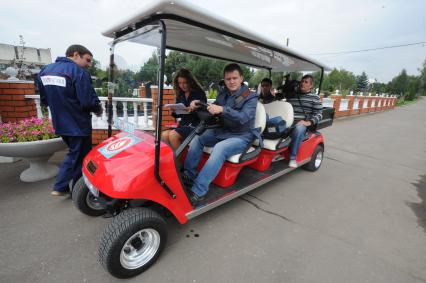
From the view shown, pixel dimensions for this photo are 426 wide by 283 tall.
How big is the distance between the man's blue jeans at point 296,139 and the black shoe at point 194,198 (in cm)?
198

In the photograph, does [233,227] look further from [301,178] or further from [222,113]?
[301,178]

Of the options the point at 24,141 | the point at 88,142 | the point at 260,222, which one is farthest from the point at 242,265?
the point at 24,141

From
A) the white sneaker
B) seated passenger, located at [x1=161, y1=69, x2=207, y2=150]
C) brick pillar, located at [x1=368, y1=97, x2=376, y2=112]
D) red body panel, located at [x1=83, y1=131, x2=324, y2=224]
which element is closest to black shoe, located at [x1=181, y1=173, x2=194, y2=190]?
red body panel, located at [x1=83, y1=131, x2=324, y2=224]

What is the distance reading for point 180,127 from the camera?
3.19 meters

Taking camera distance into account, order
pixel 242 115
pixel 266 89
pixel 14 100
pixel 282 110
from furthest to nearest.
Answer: pixel 266 89
pixel 14 100
pixel 282 110
pixel 242 115

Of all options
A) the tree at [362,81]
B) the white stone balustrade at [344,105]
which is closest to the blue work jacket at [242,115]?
the white stone balustrade at [344,105]

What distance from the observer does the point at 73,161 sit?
288 centimetres

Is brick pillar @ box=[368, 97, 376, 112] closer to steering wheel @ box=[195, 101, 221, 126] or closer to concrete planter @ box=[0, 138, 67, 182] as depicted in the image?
steering wheel @ box=[195, 101, 221, 126]

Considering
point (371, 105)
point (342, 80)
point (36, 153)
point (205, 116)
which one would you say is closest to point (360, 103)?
point (371, 105)

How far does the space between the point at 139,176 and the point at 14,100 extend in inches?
152

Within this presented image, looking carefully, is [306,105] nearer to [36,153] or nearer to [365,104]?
[36,153]

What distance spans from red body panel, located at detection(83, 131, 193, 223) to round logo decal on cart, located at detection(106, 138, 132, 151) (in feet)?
0.33

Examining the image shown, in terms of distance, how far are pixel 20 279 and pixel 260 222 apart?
231 centimetres

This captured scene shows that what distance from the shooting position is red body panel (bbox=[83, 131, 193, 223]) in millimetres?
1785
